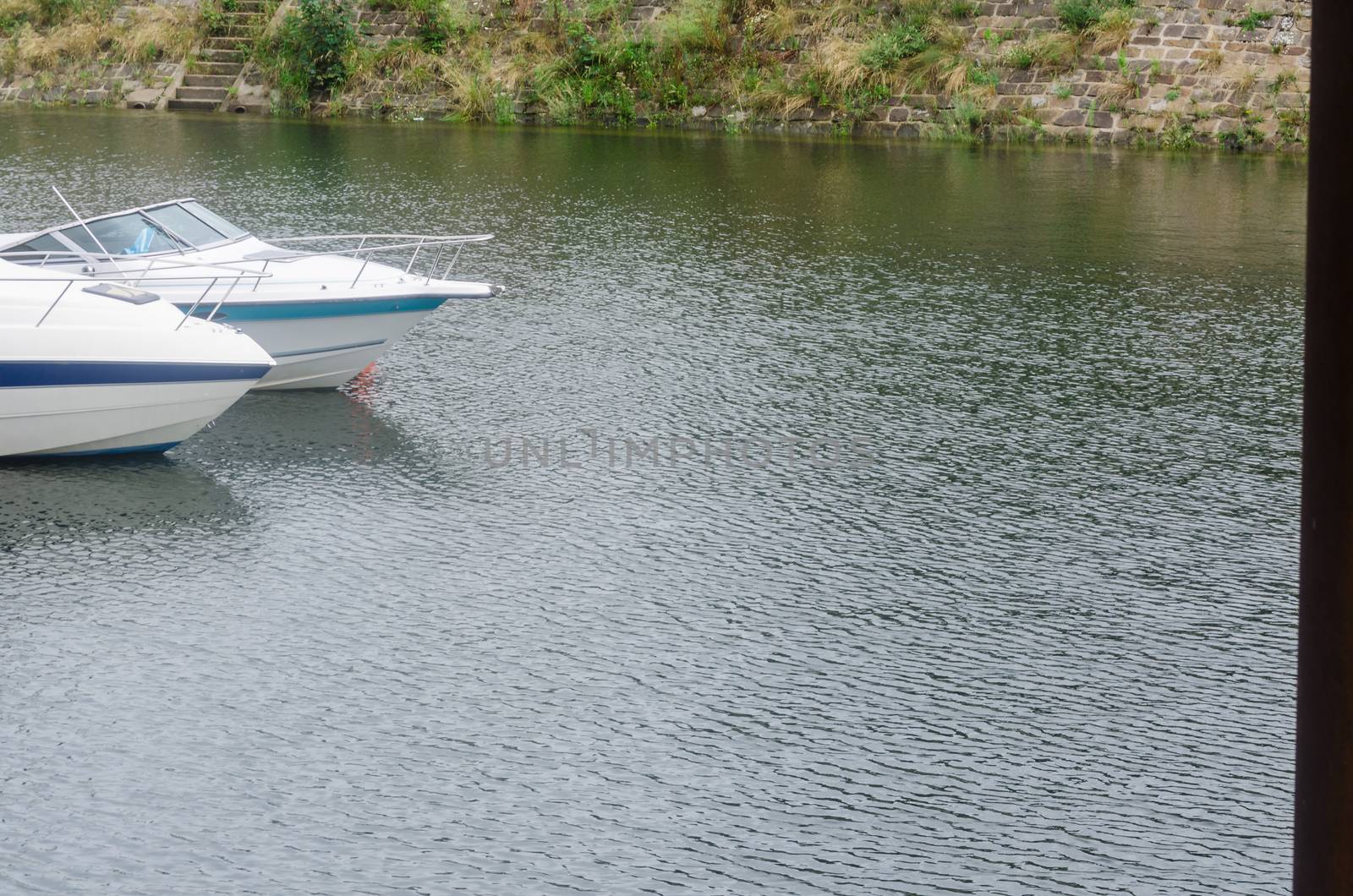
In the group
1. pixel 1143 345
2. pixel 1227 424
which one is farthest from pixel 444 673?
pixel 1143 345

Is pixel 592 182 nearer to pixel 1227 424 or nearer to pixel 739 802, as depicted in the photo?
pixel 1227 424

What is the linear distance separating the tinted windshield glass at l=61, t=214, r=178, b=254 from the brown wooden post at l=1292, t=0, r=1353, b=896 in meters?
11.3

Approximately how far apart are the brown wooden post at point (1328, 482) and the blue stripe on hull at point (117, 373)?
28.2 ft

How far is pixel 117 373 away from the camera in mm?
10555

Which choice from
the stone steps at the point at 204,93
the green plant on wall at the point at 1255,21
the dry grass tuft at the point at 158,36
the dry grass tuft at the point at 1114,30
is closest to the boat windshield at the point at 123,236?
the dry grass tuft at the point at 1114,30

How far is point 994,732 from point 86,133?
27126 mm

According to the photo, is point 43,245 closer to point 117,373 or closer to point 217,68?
point 117,373

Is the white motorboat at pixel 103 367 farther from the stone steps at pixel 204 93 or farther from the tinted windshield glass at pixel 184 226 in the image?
the stone steps at pixel 204 93

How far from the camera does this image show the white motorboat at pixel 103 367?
10414mm

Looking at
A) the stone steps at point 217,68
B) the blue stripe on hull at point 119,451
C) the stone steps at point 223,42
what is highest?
the stone steps at point 223,42

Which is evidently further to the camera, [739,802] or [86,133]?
[86,133]

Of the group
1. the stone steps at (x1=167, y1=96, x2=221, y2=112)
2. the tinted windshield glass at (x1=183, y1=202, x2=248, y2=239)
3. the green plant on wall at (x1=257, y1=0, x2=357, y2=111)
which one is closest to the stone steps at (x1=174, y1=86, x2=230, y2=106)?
the stone steps at (x1=167, y1=96, x2=221, y2=112)

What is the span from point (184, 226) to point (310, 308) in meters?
1.75

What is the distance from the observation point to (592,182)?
24328 mm
